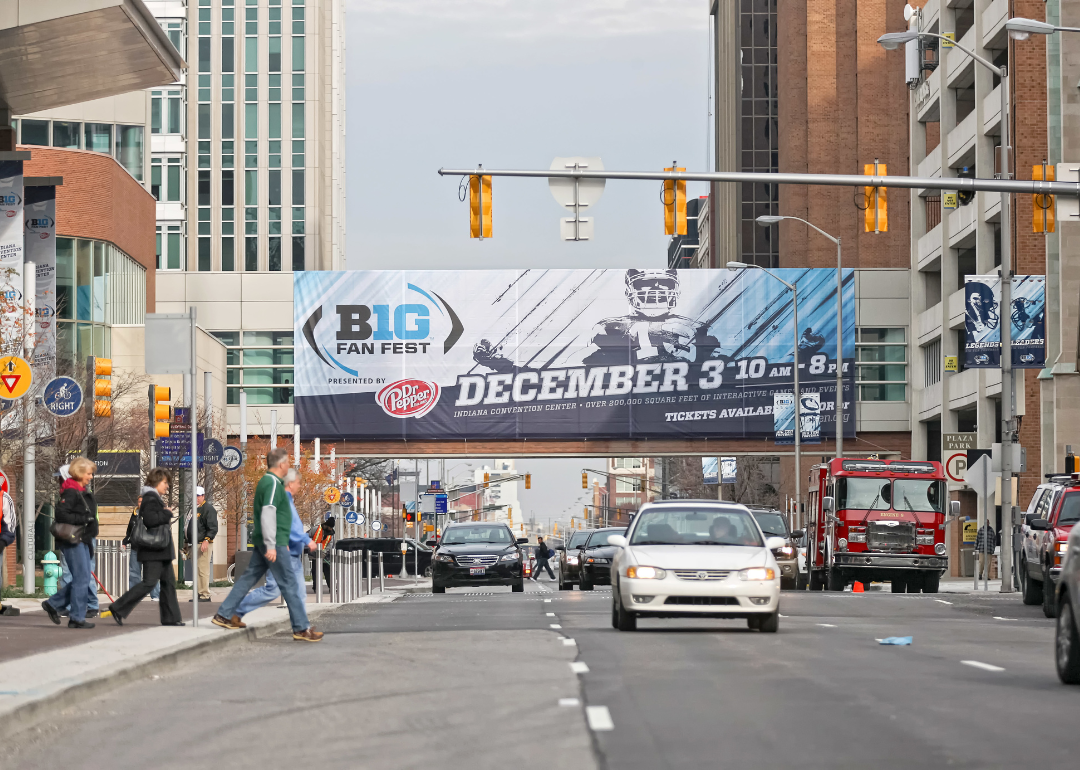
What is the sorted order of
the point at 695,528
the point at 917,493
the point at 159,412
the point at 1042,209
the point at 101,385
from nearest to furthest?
the point at 695,528
the point at 1042,209
the point at 159,412
the point at 101,385
the point at 917,493

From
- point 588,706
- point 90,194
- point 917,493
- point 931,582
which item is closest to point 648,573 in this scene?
point 588,706

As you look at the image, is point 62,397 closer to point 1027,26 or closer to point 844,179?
point 844,179

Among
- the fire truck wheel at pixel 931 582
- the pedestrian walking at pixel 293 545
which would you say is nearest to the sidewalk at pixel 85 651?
the pedestrian walking at pixel 293 545

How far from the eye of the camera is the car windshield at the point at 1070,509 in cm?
2762

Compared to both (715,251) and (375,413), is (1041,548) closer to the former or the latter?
(375,413)

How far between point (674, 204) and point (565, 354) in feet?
149

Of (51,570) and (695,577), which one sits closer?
(695,577)

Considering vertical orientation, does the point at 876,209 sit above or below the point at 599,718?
above

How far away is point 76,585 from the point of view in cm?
2014

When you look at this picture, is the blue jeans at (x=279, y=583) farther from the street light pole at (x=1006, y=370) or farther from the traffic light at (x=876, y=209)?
the street light pole at (x=1006, y=370)

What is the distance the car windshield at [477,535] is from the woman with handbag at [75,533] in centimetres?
1696

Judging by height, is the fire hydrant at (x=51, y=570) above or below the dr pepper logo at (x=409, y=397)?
below

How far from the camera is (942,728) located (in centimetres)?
1016

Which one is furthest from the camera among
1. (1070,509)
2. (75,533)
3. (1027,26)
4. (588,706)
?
(1027,26)
